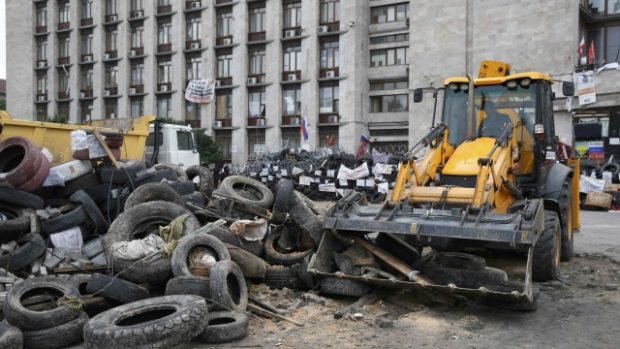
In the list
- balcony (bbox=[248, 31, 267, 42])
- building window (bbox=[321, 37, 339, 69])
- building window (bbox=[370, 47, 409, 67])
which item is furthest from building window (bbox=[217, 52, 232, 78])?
building window (bbox=[370, 47, 409, 67])

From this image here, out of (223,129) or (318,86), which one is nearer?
(318,86)

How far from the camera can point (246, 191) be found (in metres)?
9.65

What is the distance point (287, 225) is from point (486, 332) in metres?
3.47

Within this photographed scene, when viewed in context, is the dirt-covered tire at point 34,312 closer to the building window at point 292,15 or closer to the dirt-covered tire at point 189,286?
the dirt-covered tire at point 189,286

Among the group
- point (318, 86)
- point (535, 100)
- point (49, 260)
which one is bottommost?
point (49, 260)

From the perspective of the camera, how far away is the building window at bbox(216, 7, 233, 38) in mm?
45094

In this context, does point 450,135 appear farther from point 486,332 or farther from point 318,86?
point 318,86

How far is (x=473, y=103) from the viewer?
838cm

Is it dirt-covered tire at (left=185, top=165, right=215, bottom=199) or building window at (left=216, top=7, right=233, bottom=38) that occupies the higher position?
building window at (left=216, top=7, right=233, bottom=38)

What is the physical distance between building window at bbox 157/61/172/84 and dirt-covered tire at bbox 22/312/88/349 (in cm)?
4431

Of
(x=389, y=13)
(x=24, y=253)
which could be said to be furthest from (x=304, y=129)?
(x=24, y=253)

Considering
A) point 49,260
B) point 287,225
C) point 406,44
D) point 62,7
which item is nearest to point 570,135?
point 406,44

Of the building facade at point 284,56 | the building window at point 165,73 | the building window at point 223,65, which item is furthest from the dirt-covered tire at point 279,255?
the building window at point 165,73

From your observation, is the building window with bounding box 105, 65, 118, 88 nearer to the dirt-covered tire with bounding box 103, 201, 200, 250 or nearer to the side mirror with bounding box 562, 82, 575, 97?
the dirt-covered tire with bounding box 103, 201, 200, 250
